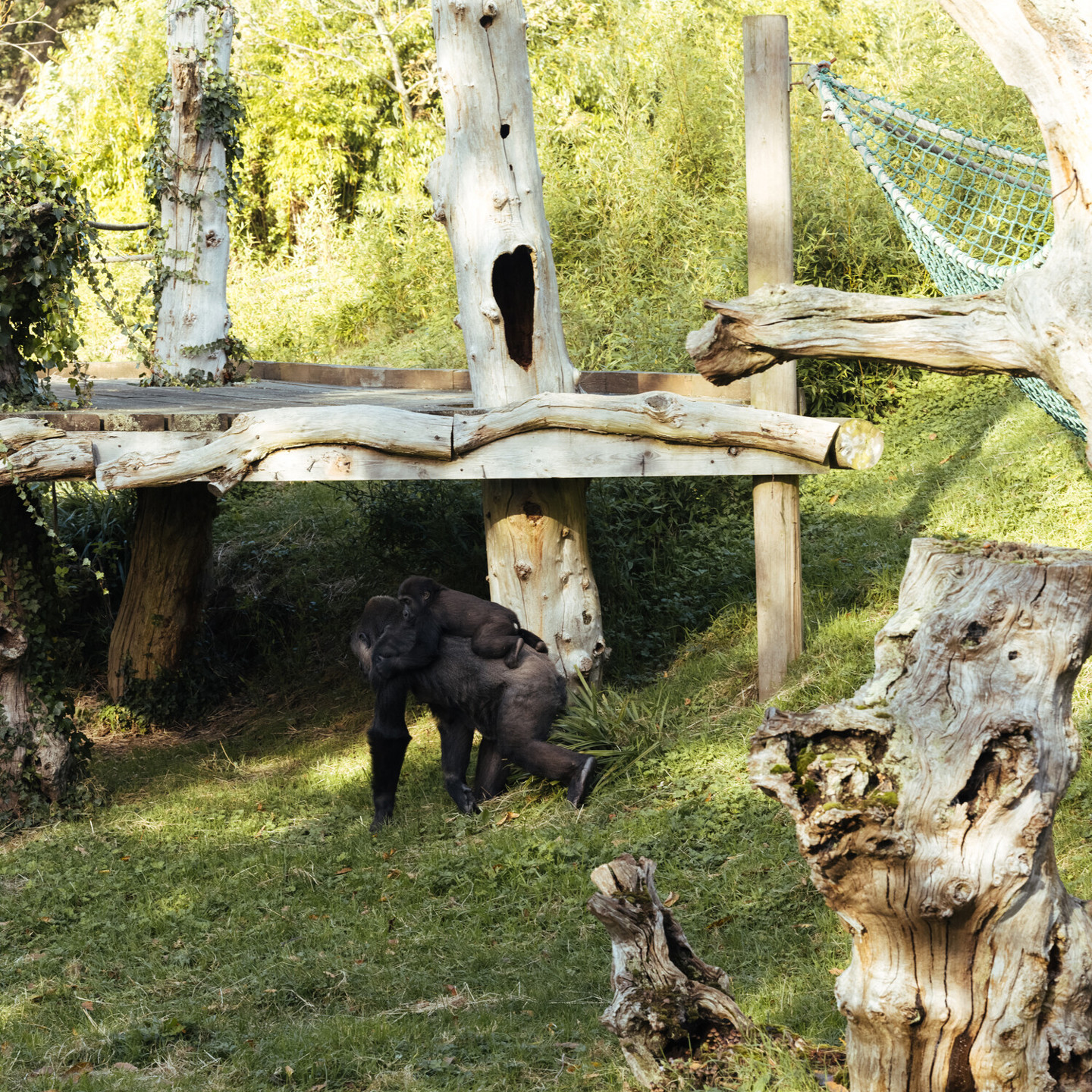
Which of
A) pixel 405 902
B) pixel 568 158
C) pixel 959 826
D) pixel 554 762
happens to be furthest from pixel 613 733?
pixel 568 158

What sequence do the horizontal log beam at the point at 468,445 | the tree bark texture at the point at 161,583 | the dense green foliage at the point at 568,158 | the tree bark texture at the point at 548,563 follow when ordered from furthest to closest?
the dense green foliage at the point at 568,158, the tree bark texture at the point at 161,583, the tree bark texture at the point at 548,563, the horizontal log beam at the point at 468,445

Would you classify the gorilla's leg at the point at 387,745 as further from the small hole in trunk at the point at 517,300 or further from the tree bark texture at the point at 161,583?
the tree bark texture at the point at 161,583

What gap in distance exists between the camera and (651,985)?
3090 millimetres

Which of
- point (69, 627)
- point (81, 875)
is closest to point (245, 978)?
point (81, 875)

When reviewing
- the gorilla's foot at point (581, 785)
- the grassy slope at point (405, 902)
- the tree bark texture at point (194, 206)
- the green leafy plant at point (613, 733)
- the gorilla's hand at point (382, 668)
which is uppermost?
the tree bark texture at point (194, 206)

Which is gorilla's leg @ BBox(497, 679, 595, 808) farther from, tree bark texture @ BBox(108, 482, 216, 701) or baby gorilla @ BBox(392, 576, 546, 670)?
tree bark texture @ BBox(108, 482, 216, 701)

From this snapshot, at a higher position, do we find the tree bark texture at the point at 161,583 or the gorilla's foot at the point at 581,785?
the tree bark texture at the point at 161,583

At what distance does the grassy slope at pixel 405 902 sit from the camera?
3678 millimetres

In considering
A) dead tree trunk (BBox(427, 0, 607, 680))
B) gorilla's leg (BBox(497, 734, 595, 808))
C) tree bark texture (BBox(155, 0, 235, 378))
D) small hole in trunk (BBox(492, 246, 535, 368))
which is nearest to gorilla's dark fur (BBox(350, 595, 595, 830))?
gorilla's leg (BBox(497, 734, 595, 808))

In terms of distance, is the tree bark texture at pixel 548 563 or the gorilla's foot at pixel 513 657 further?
the tree bark texture at pixel 548 563

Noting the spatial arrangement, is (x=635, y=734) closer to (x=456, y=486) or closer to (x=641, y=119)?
(x=456, y=486)

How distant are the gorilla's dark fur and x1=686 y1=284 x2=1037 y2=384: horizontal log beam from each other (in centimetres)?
199

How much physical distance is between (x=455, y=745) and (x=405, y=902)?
47.3 inches

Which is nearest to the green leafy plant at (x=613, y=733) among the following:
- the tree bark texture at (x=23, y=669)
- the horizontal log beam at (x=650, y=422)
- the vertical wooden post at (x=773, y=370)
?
the vertical wooden post at (x=773, y=370)
